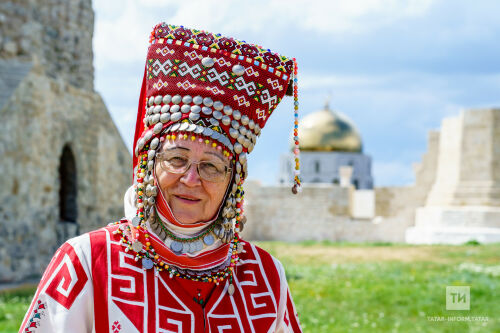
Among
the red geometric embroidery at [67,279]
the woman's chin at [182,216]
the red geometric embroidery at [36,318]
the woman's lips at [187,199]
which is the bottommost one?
the red geometric embroidery at [36,318]

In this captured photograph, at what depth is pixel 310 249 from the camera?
1647 cm

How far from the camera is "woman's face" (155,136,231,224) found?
196 cm

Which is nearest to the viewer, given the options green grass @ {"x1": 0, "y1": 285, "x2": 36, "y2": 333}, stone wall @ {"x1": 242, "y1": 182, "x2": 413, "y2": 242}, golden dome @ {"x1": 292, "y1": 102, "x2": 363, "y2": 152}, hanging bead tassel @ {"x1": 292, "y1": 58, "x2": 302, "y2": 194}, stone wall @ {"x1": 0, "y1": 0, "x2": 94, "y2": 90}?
hanging bead tassel @ {"x1": 292, "y1": 58, "x2": 302, "y2": 194}

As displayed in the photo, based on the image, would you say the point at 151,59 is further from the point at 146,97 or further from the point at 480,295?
the point at 480,295

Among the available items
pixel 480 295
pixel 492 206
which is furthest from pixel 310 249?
pixel 480 295

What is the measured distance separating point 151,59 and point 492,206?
18.7 m

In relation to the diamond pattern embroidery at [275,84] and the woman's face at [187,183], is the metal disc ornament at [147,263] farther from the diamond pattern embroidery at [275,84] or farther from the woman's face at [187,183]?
the diamond pattern embroidery at [275,84]

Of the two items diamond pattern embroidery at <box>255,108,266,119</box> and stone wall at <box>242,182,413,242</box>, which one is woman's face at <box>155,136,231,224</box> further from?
stone wall at <box>242,182,413,242</box>

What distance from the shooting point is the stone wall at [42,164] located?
852 cm

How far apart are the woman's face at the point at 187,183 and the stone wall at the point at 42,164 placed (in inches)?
282
